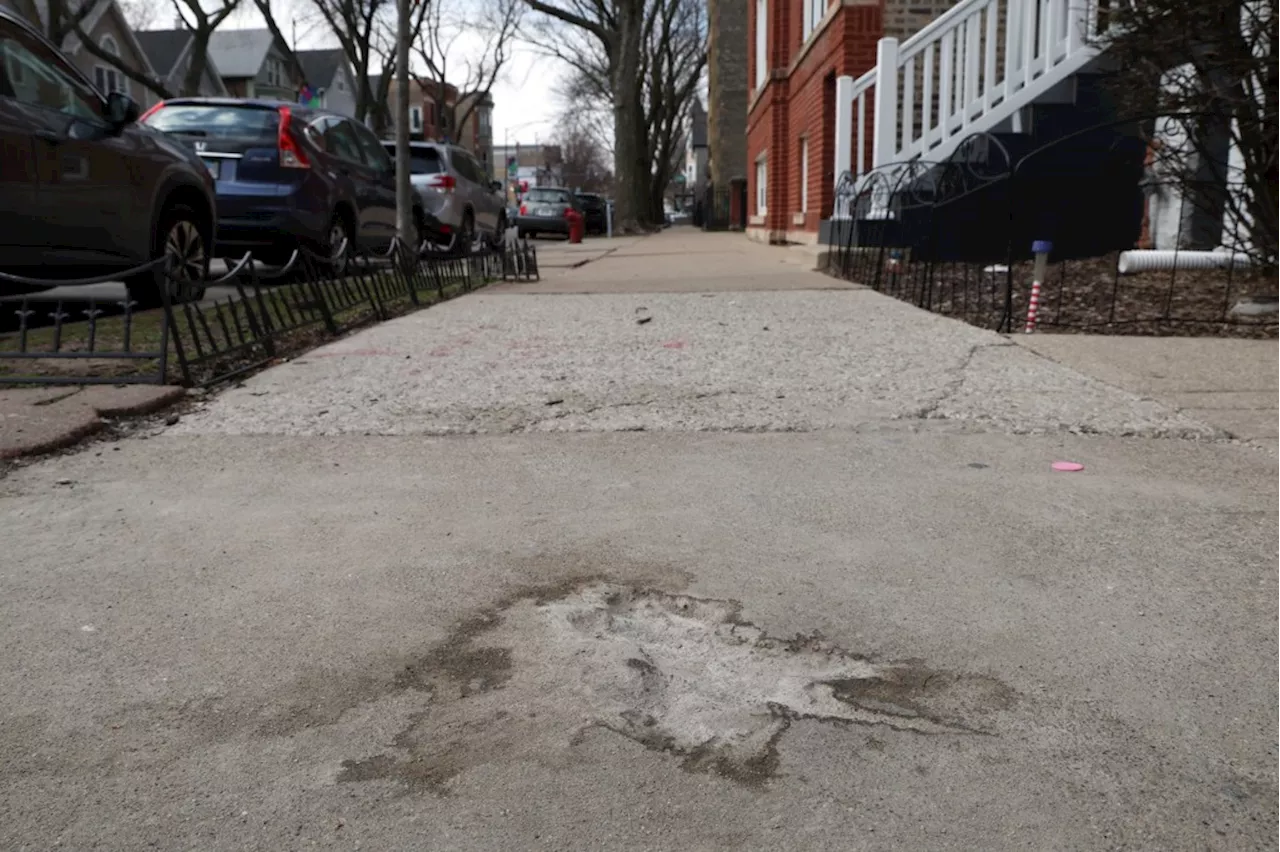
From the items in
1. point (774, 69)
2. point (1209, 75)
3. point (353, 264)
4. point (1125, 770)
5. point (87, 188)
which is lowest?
point (1125, 770)

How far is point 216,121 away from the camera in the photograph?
1070 centimetres

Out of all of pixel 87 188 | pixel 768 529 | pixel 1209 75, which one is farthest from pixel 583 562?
pixel 1209 75

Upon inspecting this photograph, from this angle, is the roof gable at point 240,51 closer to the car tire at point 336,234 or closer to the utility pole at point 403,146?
the utility pole at point 403,146

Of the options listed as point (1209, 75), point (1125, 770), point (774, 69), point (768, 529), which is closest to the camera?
point (1125, 770)

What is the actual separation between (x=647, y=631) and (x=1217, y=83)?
7.33m

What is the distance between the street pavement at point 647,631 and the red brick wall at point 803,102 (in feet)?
34.7

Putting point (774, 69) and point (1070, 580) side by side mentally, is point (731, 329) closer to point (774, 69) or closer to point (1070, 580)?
point (1070, 580)

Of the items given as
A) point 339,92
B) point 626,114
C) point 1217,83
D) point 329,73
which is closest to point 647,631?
point 1217,83

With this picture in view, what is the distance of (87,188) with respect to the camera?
7.43 m

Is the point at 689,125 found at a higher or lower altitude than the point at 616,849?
higher

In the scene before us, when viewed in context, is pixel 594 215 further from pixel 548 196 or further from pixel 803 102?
pixel 803 102

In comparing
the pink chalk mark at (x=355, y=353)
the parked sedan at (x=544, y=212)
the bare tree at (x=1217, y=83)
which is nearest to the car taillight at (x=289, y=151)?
the pink chalk mark at (x=355, y=353)

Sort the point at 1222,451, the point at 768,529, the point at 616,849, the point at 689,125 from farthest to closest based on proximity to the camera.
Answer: the point at 689,125, the point at 1222,451, the point at 768,529, the point at 616,849

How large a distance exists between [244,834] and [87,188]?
6582 millimetres
